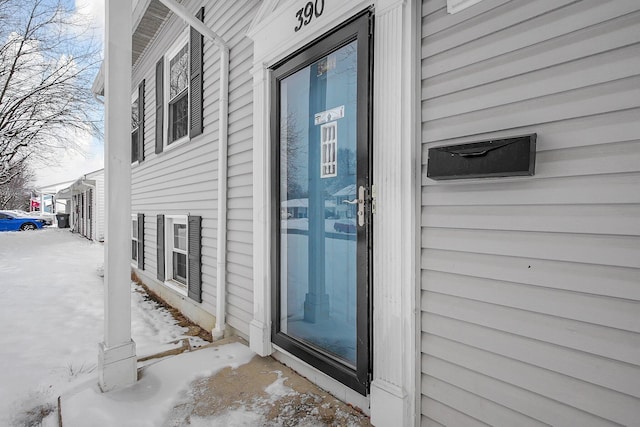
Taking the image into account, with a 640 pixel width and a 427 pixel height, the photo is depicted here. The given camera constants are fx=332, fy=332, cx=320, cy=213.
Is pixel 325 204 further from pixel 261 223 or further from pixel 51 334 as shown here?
pixel 51 334

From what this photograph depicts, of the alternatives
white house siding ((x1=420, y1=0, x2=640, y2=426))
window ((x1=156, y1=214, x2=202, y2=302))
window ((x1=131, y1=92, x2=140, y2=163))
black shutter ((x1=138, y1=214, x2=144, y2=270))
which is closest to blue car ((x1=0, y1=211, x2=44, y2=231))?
window ((x1=131, y1=92, x2=140, y2=163))

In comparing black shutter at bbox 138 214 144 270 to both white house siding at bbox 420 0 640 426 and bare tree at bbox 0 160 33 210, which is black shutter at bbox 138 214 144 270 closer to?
white house siding at bbox 420 0 640 426

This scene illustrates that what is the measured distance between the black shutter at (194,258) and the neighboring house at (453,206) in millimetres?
1489

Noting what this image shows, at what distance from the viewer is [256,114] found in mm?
2822

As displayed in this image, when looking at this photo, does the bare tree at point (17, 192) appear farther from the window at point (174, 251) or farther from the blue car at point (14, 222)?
the window at point (174, 251)

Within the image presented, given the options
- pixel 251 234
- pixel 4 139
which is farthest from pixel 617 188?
pixel 4 139

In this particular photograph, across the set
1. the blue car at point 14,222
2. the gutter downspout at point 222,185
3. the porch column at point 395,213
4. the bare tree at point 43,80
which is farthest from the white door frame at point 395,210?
the blue car at point 14,222

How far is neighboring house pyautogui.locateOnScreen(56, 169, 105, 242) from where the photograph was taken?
43.7ft

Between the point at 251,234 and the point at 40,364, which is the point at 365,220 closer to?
the point at 251,234

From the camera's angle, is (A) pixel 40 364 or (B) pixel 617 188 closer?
(B) pixel 617 188

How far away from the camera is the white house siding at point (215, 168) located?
3.20 m

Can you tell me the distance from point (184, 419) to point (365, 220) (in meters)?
1.54

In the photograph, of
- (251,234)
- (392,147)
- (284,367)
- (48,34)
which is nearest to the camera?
(392,147)

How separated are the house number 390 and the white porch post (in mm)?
1205
